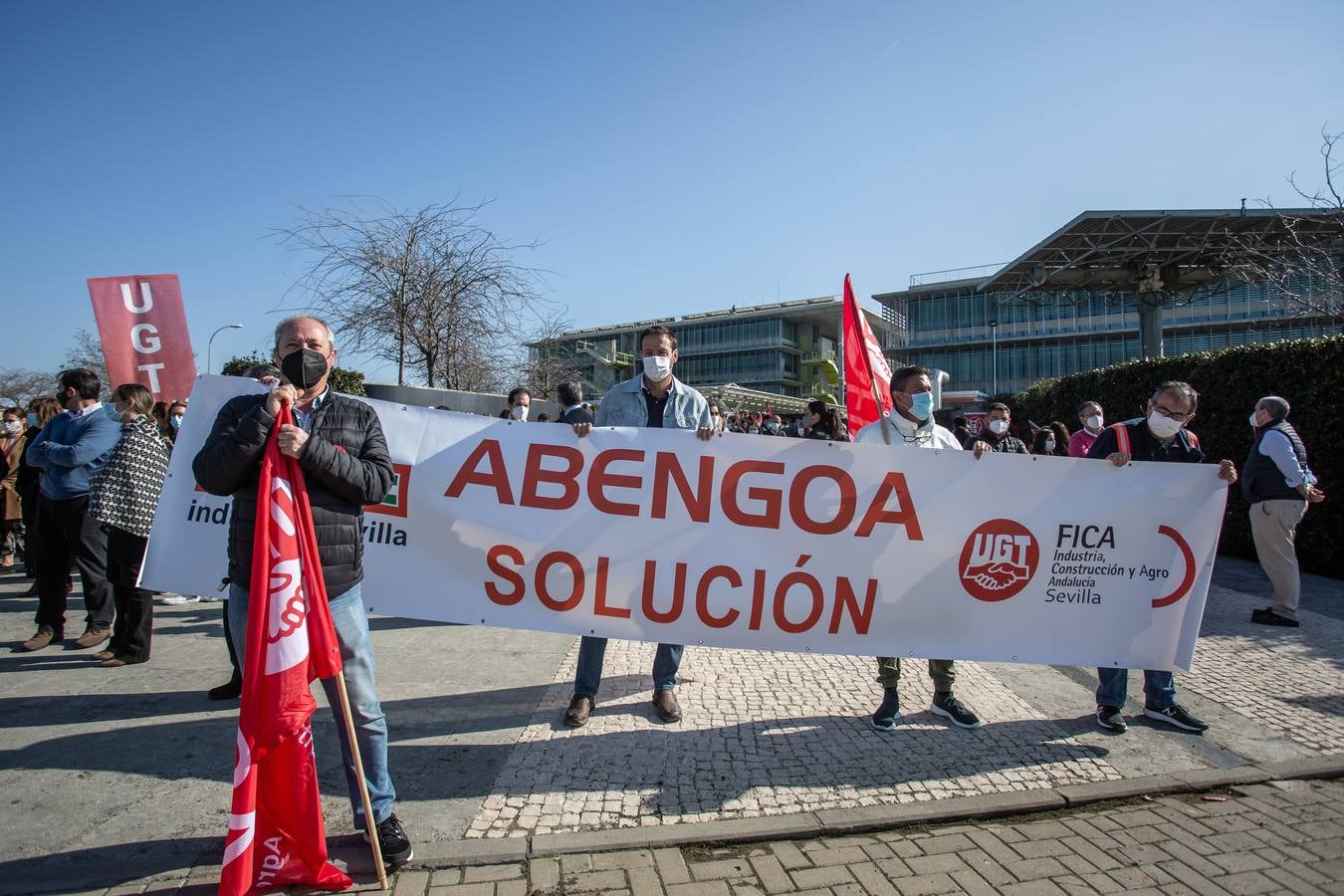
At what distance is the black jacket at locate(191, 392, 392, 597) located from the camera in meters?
2.54

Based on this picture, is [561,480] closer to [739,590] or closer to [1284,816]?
[739,590]

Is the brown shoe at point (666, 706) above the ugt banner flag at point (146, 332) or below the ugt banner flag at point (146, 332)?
below

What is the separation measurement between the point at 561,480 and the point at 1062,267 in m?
32.1

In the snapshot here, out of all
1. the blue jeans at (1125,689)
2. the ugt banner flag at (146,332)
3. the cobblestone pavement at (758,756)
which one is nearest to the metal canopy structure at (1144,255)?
the blue jeans at (1125,689)

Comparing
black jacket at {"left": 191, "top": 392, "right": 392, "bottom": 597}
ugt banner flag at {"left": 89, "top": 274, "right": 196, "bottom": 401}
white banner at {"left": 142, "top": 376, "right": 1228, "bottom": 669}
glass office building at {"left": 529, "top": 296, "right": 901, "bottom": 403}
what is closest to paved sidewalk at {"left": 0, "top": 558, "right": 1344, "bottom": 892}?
white banner at {"left": 142, "top": 376, "right": 1228, "bottom": 669}

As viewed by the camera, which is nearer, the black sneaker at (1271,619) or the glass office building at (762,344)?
the black sneaker at (1271,619)

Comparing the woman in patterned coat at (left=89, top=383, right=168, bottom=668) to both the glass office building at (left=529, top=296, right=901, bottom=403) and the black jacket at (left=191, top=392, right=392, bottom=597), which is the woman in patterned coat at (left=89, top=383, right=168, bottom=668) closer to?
the black jacket at (left=191, top=392, right=392, bottom=597)

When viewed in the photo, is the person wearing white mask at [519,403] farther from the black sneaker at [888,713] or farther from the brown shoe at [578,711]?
the black sneaker at [888,713]

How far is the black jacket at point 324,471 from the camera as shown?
2.54 m

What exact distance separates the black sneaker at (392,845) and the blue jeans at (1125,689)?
375 centimetres

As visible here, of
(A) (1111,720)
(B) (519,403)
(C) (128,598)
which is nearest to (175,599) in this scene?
(C) (128,598)

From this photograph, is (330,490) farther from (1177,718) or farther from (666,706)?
(1177,718)

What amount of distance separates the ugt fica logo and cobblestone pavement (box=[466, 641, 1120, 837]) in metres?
0.83

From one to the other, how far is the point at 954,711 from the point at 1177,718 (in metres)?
1.30
